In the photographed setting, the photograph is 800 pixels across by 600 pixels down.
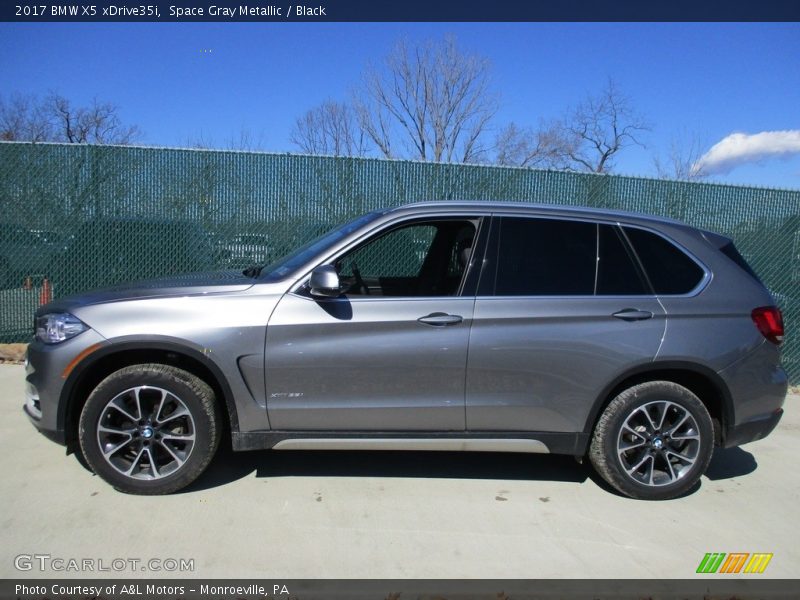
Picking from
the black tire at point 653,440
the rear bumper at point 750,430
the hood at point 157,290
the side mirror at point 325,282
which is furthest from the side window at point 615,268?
the hood at point 157,290

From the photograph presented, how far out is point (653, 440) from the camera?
3.80 metres

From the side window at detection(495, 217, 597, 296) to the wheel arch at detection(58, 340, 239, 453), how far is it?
5.70 feet

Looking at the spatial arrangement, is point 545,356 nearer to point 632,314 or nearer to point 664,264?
point 632,314

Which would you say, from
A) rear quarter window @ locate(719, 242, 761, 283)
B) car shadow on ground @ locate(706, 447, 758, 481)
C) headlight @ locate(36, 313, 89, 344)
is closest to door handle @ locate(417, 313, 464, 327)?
rear quarter window @ locate(719, 242, 761, 283)

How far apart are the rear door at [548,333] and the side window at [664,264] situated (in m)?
0.10

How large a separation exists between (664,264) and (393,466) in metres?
2.23

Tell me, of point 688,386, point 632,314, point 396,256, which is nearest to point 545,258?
point 632,314

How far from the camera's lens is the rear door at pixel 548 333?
3.63 metres

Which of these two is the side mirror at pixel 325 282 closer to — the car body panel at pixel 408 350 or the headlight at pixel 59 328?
the car body panel at pixel 408 350

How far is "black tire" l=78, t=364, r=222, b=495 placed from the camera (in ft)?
11.5

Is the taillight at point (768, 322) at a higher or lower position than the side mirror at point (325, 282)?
lower

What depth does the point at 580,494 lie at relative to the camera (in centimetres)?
398

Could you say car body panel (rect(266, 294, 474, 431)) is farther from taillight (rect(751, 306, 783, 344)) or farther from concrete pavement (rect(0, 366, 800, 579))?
taillight (rect(751, 306, 783, 344))

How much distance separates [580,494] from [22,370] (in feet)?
18.7
